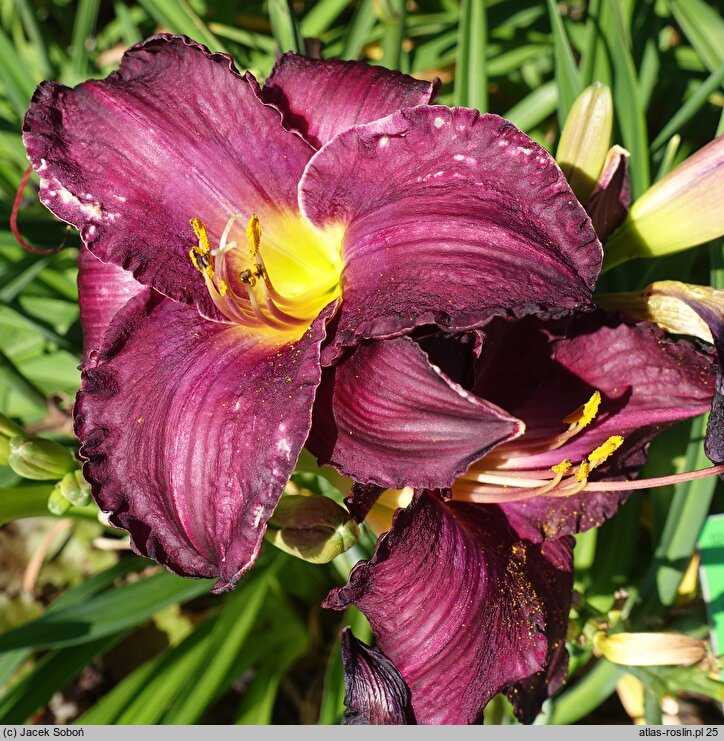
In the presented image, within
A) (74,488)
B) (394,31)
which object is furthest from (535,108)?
(74,488)

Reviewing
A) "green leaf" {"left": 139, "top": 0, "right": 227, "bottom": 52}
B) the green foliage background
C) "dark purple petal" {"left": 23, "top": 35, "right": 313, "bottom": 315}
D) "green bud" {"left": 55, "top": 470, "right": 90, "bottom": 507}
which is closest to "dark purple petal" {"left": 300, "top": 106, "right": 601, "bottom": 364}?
"dark purple petal" {"left": 23, "top": 35, "right": 313, "bottom": 315}

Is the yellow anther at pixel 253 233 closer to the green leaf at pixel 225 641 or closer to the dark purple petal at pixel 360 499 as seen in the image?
the dark purple petal at pixel 360 499

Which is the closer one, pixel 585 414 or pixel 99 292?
pixel 585 414

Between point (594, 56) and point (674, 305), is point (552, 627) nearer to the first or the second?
point (674, 305)

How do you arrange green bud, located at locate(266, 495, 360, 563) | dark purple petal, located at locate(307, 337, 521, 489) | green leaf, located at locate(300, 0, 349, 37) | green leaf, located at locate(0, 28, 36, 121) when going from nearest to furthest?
1. dark purple petal, located at locate(307, 337, 521, 489)
2. green bud, located at locate(266, 495, 360, 563)
3. green leaf, located at locate(0, 28, 36, 121)
4. green leaf, located at locate(300, 0, 349, 37)

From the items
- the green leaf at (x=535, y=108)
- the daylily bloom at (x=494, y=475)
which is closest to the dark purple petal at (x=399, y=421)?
the daylily bloom at (x=494, y=475)

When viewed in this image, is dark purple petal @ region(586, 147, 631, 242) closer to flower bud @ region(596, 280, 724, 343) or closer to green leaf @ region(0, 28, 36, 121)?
flower bud @ region(596, 280, 724, 343)
